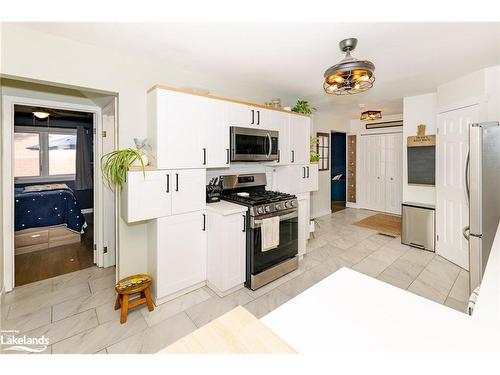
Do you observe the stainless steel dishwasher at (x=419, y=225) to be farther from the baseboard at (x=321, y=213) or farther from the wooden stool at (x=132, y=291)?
the wooden stool at (x=132, y=291)

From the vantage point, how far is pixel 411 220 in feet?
12.9

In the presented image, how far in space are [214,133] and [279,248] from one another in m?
1.55

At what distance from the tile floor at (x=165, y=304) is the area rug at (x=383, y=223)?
95cm

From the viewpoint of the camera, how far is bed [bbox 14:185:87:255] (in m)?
3.70

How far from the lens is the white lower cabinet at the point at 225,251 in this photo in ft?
8.03

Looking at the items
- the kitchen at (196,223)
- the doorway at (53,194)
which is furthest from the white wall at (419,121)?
the doorway at (53,194)

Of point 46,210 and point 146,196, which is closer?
point 146,196

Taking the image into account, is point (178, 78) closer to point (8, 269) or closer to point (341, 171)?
point (8, 269)

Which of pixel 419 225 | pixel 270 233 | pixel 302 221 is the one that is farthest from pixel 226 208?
pixel 419 225

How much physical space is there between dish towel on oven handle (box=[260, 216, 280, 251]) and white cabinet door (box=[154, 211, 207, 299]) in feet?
2.19

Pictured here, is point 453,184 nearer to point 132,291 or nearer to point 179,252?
point 179,252

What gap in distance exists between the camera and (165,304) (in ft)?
7.81

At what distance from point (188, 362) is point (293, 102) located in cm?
418

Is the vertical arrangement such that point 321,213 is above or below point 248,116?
below
